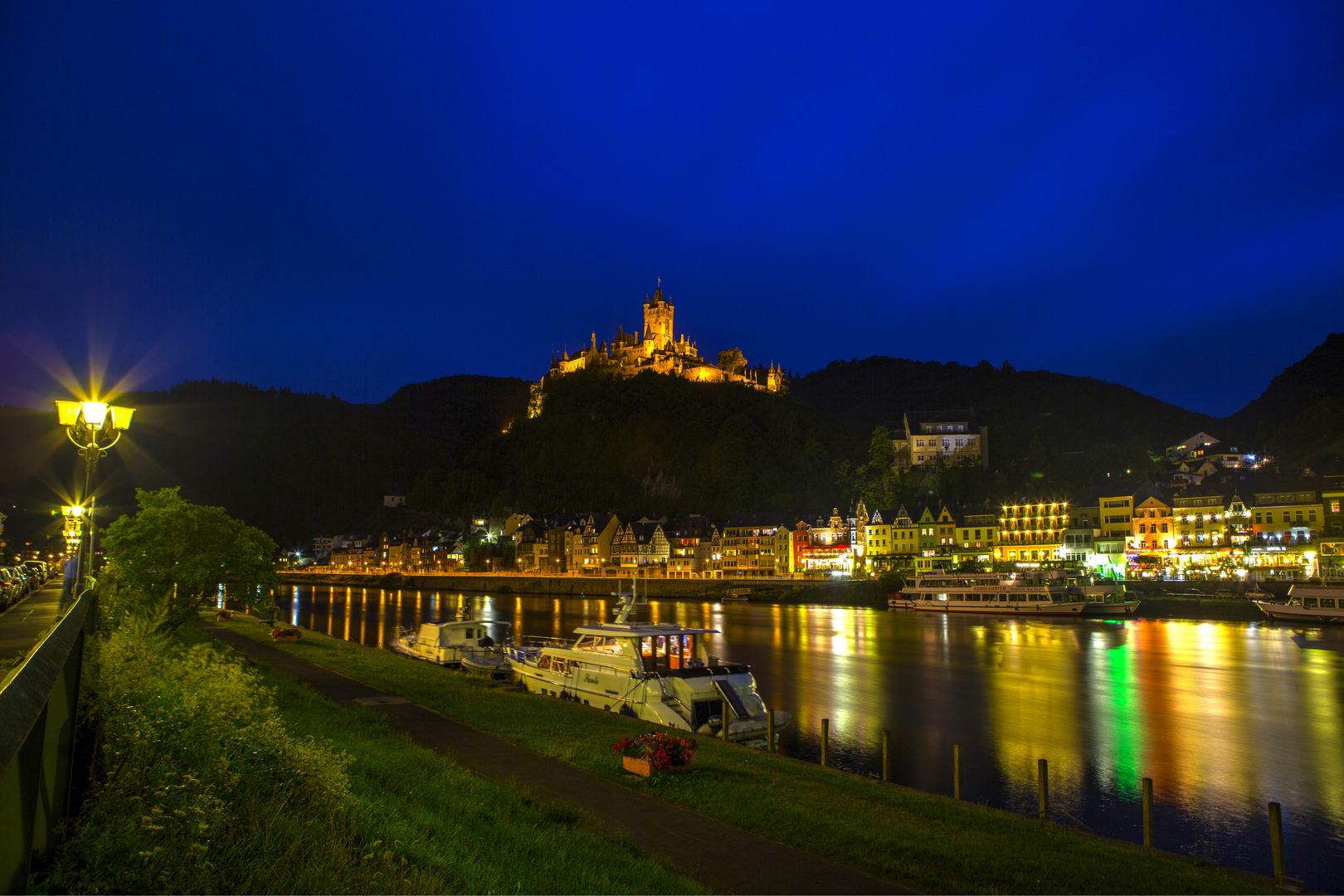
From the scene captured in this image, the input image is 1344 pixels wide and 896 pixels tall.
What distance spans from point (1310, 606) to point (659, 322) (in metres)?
137

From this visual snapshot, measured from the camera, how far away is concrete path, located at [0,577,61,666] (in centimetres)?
953

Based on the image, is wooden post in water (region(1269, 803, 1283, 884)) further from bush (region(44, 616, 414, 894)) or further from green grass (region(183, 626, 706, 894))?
bush (region(44, 616, 414, 894))

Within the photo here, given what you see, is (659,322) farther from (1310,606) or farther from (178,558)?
(178,558)

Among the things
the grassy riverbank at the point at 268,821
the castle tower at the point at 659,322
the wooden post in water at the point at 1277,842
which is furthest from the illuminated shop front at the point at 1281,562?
the castle tower at the point at 659,322

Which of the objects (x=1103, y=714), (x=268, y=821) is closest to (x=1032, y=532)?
(x=1103, y=714)

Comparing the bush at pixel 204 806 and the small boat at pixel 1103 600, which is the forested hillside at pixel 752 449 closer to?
the small boat at pixel 1103 600

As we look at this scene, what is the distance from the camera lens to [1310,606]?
6119cm

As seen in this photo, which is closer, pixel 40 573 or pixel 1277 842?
pixel 1277 842

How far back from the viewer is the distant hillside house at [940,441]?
126m

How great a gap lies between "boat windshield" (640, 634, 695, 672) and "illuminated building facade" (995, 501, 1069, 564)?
280ft

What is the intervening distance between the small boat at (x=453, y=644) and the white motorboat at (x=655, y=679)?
8.18 metres

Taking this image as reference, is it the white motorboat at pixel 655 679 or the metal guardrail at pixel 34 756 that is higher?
the metal guardrail at pixel 34 756

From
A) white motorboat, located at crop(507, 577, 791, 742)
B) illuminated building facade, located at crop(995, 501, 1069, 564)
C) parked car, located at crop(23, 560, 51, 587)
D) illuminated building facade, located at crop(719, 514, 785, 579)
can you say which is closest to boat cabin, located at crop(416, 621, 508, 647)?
white motorboat, located at crop(507, 577, 791, 742)

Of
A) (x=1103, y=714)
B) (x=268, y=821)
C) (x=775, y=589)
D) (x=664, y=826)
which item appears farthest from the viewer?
(x=775, y=589)
